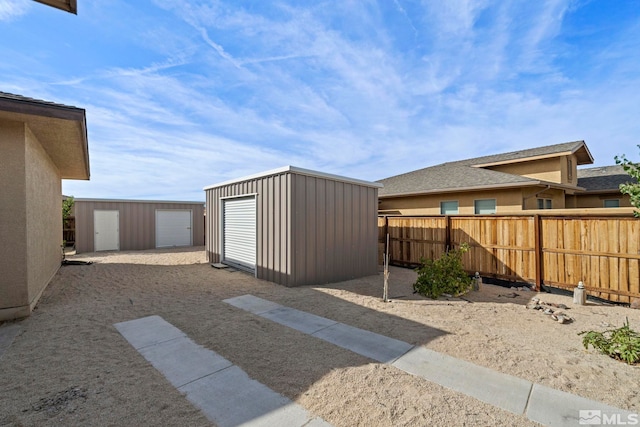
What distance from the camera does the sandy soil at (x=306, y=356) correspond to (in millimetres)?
2326

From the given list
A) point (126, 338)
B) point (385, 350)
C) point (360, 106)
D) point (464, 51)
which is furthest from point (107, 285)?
point (464, 51)

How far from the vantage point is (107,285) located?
6805mm

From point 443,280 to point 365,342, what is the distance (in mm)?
3430

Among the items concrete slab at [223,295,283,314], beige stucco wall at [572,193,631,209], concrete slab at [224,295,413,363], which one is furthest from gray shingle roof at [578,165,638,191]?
concrete slab at [223,295,283,314]

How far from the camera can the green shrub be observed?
6179mm

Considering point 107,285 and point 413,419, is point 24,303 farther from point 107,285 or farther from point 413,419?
point 413,419

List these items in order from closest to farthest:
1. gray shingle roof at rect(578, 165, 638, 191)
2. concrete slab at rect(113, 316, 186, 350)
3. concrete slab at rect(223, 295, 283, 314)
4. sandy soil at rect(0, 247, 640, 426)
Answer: sandy soil at rect(0, 247, 640, 426), concrete slab at rect(113, 316, 186, 350), concrete slab at rect(223, 295, 283, 314), gray shingle roof at rect(578, 165, 638, 191)

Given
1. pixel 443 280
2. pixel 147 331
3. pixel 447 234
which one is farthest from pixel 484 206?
pixel 147 331

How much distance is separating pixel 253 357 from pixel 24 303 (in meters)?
4.38

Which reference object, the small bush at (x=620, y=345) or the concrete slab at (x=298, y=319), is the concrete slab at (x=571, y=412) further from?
the concrete slab at (x=298, y=319)

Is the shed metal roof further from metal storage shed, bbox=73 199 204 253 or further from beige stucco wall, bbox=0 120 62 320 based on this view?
metal storage shed, bbox=73 199 204 253

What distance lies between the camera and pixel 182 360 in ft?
10.5

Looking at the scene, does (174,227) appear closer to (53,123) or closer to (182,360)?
(53,123)

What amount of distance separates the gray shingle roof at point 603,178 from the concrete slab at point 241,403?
19.5m
